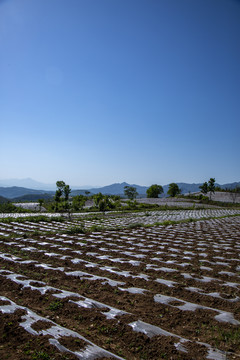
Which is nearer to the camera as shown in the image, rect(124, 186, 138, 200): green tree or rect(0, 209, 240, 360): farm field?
rect(0, 209, 240, 360): farm field

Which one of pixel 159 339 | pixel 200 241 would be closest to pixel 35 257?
pixel 159 339

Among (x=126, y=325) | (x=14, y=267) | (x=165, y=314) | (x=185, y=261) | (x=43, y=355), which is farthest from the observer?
(x=185, y=261)

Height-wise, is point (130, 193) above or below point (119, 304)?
above

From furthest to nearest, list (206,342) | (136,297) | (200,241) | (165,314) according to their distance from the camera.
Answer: (200,241)
(136,297)
(165,314)
(206,342)

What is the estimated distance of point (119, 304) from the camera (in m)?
3.41

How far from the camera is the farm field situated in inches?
96.0

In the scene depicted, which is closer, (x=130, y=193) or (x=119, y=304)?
(x=119, y=304)

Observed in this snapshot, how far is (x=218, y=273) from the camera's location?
4.80 meters

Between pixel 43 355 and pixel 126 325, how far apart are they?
3.07 feet

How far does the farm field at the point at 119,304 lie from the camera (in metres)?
2.44

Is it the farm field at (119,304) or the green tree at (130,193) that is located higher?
the green tree at (130,193)

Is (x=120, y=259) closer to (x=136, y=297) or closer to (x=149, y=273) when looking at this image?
(x=149, y=273)

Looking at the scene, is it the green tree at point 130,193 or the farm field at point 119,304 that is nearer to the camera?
the farm field at point 119,304

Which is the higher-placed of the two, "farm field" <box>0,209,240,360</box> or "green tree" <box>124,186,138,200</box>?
"green tree" <box>124,186,138,200</box>
